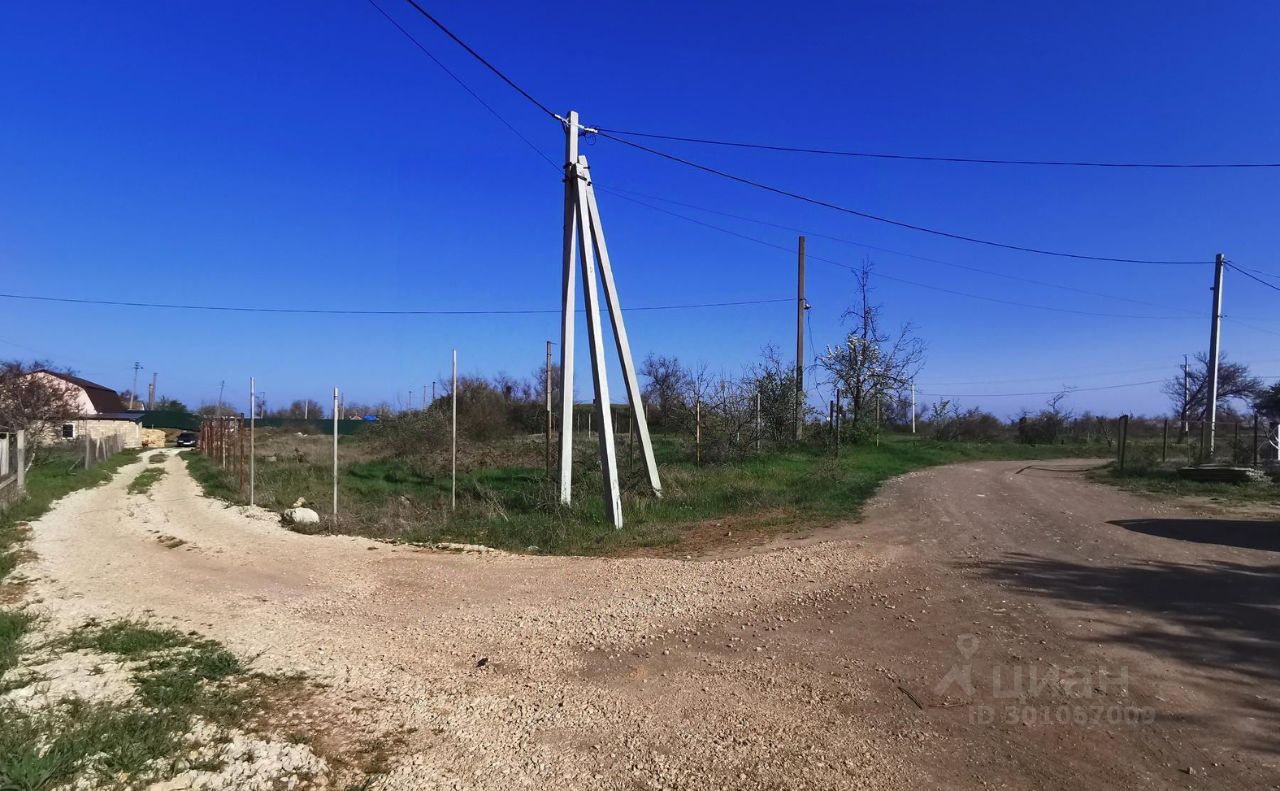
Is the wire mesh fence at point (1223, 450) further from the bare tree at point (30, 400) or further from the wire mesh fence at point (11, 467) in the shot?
the bare tree at point (30, 400)

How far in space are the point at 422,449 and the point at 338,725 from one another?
2301 cm

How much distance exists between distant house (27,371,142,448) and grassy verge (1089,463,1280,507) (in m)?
33.4

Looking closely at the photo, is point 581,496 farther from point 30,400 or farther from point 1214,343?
point 30,400

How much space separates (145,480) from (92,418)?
93.3 ft

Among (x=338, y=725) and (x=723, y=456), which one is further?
(x=723, y=456)

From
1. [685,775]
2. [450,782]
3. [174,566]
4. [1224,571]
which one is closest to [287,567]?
[174,566]

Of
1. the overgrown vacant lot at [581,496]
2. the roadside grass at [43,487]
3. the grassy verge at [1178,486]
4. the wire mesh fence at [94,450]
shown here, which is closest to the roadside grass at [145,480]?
the roadside grass at [43,487]

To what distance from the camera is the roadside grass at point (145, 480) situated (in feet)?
61.5

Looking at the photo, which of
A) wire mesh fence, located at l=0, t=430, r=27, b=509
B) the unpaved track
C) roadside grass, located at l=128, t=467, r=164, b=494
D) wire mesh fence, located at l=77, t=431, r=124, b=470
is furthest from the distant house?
the unpaved track

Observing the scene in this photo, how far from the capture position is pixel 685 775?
3455 mm

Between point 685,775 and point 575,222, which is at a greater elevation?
point 575,222

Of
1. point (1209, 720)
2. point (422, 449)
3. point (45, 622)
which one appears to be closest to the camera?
point (1209, 720)

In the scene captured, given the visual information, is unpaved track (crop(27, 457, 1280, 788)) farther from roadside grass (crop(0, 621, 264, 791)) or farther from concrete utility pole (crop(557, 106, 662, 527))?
concrete utility pole (crop(557, 106, 662, 527))

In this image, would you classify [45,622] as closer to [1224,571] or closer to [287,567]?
[287,567]
